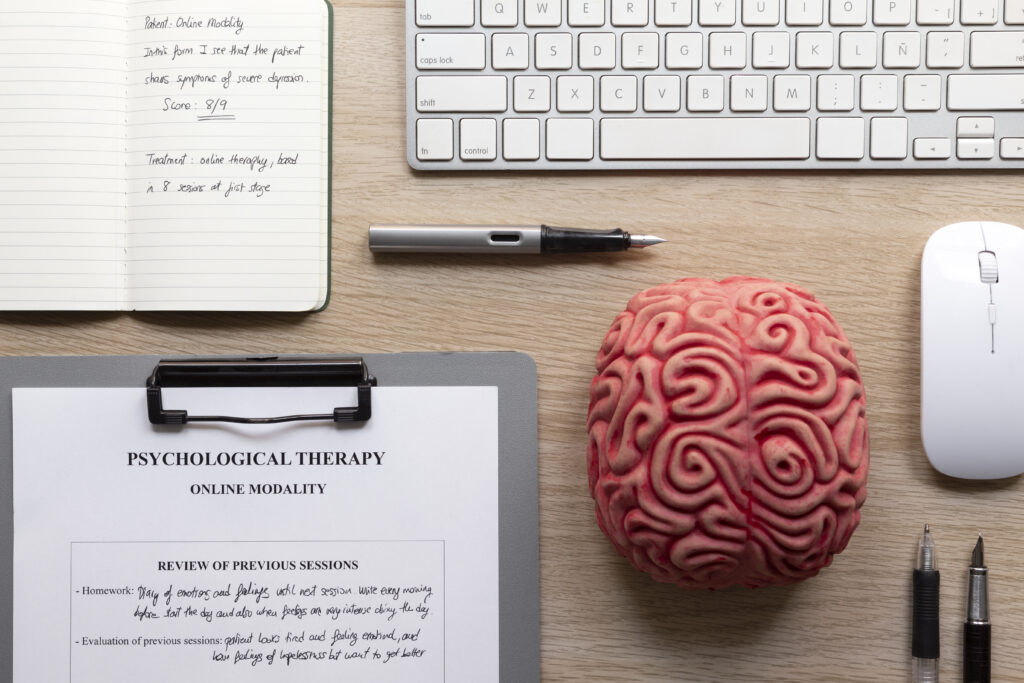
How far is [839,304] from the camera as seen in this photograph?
0.46m

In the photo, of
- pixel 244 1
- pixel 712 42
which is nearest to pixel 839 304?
pixel 712 42

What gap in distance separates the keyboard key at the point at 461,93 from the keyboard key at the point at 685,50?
0.11 meters

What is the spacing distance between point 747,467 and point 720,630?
0.15 metres

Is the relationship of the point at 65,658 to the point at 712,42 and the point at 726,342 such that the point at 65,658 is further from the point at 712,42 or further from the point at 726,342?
the point at 712,42

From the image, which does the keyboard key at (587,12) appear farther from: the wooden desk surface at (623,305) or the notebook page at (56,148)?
the notebook page at (56,148)

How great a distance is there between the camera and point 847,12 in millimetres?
448

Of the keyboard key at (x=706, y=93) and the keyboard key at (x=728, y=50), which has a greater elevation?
the keyboard key at (x=728, y=50)

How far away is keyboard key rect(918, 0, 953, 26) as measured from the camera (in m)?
0.45

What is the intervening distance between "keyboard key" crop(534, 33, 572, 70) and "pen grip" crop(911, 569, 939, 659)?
0.39 metres

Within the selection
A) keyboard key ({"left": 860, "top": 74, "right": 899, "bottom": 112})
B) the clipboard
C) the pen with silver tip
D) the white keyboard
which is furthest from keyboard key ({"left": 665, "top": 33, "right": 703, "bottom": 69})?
the pen with silver tip

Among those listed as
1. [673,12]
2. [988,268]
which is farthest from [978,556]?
[673,12]

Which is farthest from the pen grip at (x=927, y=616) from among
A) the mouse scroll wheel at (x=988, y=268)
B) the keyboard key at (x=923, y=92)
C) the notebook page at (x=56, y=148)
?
the notebook page at (x=56, y=148)

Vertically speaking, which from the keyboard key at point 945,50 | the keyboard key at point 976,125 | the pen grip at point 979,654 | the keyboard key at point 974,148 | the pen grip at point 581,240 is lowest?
the pen grip at point 979,654

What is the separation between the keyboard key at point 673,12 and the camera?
1.47 ft
